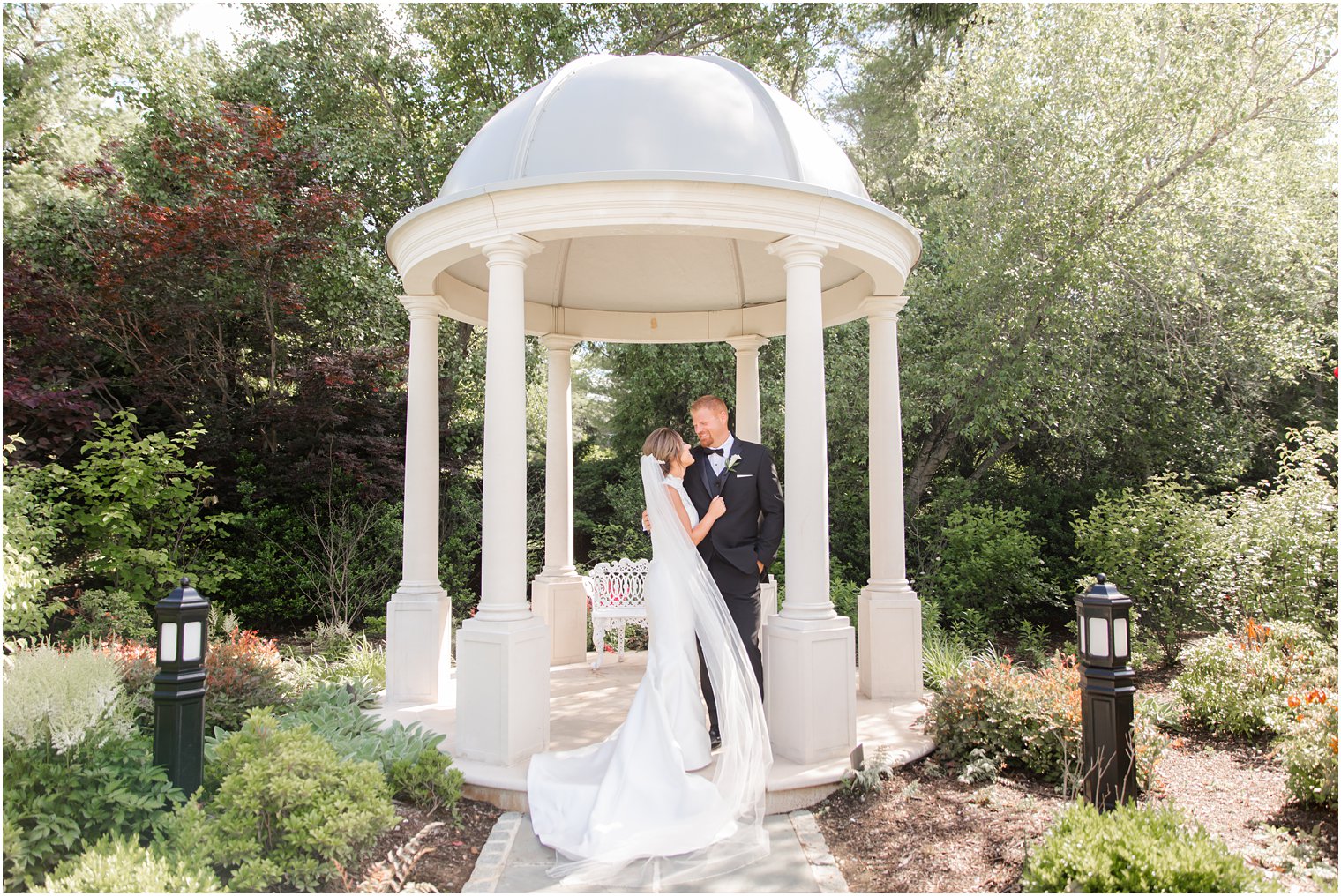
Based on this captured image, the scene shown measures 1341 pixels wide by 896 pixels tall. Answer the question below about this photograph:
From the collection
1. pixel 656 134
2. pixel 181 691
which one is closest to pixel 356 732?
pixel 181 691

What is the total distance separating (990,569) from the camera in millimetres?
12547

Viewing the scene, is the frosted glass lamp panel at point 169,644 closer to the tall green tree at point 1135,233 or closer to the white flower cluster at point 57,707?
the white flower cluster at point 57,707

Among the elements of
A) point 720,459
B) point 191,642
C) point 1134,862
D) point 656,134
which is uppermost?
point 656,134

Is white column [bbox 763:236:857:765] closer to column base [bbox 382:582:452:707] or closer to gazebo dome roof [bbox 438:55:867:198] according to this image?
gazebo dome roof [bbox 438:55:867:198]

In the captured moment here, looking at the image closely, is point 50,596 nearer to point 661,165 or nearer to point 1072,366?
point 661,165

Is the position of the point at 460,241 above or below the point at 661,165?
below

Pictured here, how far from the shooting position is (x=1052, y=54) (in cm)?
Answer: 1258

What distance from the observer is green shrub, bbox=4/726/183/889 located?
4.06 meters

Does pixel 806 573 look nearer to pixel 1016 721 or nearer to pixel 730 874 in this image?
pixel 1016 721

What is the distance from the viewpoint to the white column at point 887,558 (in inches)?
316

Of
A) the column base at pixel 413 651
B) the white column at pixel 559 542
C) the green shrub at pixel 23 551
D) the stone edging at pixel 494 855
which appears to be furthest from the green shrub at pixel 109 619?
the stone edging at pixel 494 855

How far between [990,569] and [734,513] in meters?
7.51

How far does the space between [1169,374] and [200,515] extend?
1548 centimetres

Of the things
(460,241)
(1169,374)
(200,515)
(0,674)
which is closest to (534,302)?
(460,241)
